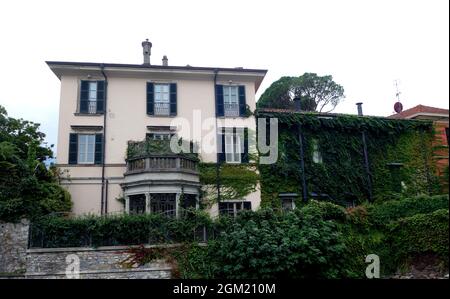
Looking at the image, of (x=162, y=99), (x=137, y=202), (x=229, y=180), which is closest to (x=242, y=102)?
(x=162, y=99)

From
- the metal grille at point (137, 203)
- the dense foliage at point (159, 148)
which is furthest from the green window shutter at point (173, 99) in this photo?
the metal grille at point (137, 203)

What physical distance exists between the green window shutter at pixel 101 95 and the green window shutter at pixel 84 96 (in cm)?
58

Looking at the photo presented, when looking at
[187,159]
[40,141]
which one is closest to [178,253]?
[187,159]

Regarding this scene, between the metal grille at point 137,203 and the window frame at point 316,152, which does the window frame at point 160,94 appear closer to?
the metal grille at point 137,203

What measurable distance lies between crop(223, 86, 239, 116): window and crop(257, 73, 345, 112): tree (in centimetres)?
1683

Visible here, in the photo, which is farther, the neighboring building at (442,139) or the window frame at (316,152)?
the window frame at (316,152)

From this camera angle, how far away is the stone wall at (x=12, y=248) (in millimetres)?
14352

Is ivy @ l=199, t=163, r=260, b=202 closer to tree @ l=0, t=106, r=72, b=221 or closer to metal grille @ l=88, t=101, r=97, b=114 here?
metal grille @ l=88, t=101, r=97, b=114

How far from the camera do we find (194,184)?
19.1 meters

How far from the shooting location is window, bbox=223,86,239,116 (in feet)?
71.0

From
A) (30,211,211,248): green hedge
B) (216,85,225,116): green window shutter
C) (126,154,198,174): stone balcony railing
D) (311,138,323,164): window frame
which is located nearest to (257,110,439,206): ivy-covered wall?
(311,138,323,164): window frame

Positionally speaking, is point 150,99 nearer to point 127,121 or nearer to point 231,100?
point 127,121

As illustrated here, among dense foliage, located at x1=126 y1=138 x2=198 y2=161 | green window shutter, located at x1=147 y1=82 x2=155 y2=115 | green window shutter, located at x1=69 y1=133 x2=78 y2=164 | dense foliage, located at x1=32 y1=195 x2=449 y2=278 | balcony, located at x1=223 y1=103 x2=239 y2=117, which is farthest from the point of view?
balcony, located at x1=223 y1=103 x2=239 y2=117
